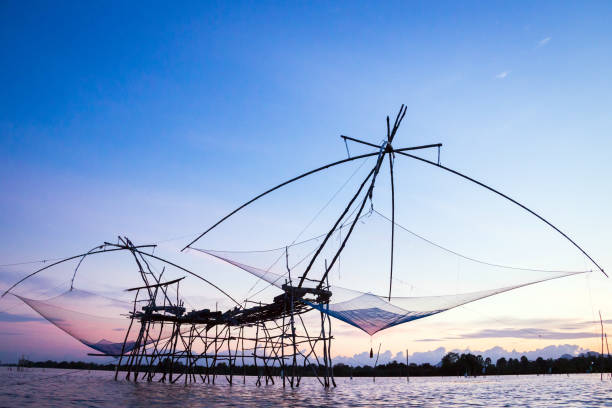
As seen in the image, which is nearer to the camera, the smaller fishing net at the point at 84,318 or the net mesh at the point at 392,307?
the net mesh at the point at 392,307

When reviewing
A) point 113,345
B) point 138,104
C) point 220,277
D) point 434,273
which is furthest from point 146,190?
point 434,273

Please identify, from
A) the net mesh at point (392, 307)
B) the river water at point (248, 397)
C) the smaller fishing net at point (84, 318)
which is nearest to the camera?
the river water at point (248, 397)

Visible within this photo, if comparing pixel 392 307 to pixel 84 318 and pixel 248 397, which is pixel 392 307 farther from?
pixel 84 318

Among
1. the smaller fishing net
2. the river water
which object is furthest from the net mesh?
the smaller fishing net

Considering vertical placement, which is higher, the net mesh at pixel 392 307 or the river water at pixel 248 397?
the net mesh at pixel 392 307

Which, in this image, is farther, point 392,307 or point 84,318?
point 84,318

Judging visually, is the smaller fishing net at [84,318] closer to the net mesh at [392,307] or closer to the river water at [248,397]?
the river water at [248,397]

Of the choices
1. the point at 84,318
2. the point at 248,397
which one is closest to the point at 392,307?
the point at 248,397

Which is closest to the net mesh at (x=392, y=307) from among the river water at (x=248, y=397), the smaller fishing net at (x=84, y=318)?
the river water at (x=248, y=397)

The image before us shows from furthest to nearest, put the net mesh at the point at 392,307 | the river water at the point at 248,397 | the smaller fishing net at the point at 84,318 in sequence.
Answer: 1. the smaller fishing net at the point at 84,318
2. the net mesh at the point at 392,307
3. the river water at the point at 248,397

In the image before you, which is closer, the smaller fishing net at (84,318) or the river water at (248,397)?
the river water at (248,397)

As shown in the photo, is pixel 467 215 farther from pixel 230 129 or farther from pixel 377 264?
pixel 230 129

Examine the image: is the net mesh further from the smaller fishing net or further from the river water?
the smaller fishing net

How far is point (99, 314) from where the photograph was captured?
1703 centimetres
